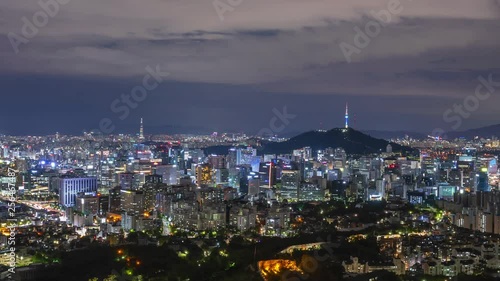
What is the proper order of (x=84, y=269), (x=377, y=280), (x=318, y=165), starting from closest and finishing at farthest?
1. (x=377, y=280)
2. (x=84, y=269)
3. (x=318, y=165)

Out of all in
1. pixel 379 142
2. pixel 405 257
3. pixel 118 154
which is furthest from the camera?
pixel 379 142

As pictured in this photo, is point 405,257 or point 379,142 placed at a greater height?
point 379,142

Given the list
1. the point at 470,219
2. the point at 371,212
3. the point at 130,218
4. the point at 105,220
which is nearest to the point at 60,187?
the point at 105,220

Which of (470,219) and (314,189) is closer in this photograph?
(470,219)

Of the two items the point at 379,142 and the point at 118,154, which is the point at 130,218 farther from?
the point at 379,142

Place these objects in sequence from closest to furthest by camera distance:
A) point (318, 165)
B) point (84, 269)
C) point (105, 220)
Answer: point (84, 269), point (105, 220), point (318, 165)

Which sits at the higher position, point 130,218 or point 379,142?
point 379,142

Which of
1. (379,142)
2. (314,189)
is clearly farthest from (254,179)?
(379,142)

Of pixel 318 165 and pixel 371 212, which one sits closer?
pixel 371 212

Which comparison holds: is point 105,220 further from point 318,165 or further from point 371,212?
point 318,165
